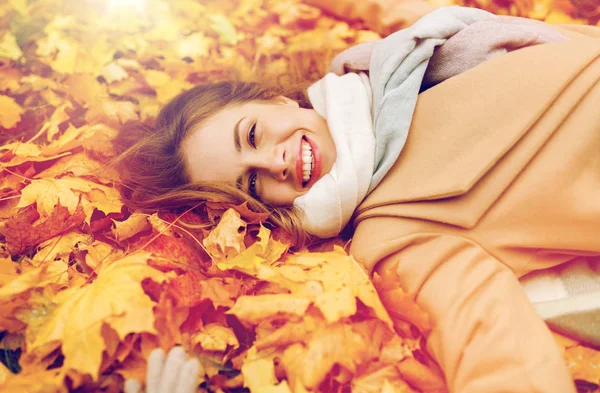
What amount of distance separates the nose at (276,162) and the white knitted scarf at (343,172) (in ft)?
0.31

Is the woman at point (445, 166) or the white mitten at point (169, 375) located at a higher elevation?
the woman at point (445, 166)

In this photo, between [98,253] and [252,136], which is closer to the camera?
[98,253]

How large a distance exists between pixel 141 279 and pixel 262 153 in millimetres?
538

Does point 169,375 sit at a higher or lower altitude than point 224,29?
lower

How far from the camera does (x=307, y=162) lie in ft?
4.44

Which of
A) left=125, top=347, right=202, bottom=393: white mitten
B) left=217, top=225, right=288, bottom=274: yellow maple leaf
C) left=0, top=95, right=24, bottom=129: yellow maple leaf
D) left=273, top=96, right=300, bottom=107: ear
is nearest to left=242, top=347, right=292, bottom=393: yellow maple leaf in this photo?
left=125, top=347, right=202, bottom=393: white mitten

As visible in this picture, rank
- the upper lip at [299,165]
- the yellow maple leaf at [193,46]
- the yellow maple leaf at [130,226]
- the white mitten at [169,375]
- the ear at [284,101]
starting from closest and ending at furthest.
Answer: the white mitten at [169,375] → the yellow maple leaf at [130,226] → the upper lip at [299,165] → the ear at [284,101] → the yellow maple leaf at [193,46]

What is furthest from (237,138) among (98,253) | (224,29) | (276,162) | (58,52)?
(58,52)

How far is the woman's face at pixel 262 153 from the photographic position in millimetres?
1323

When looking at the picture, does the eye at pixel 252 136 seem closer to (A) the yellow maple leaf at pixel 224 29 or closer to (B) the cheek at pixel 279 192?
(B) the cheek at pixel 279 192

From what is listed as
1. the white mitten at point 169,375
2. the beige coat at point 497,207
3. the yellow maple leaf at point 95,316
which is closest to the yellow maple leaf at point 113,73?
the yellow maple leaf at point 95,316

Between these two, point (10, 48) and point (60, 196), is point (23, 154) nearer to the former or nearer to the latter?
point (60, 196)

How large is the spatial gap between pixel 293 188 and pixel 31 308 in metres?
0.75

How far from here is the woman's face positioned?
1.32m
